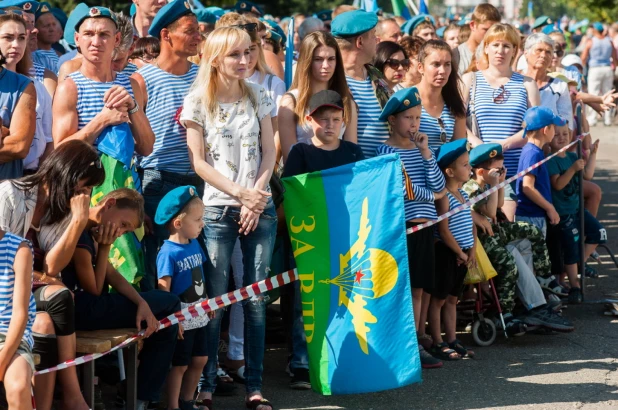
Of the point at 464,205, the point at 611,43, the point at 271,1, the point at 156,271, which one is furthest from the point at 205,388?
the point at 271,1

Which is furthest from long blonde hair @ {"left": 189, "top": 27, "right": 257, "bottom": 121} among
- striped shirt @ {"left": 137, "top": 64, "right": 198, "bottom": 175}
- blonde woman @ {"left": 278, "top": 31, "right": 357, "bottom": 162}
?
blonde woman @ {"left": 278, "top": 31, "right": 357, "bottom": 162}

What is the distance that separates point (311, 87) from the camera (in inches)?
260

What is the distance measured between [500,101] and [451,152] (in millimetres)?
1640

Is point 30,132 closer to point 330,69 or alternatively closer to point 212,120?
point 212,120

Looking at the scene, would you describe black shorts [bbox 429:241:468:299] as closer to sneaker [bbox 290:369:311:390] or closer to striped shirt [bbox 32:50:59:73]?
sneaker [bbox 290:369:311:390]

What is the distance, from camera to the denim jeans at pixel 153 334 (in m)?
5.38

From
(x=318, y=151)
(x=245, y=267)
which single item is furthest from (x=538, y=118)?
(x=245, y=267)

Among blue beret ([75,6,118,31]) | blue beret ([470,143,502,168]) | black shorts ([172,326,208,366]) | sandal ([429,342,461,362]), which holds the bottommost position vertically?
sandal ([429,342,461,362])

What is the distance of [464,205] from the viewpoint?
7.18 meters

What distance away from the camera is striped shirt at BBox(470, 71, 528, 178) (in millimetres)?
8523

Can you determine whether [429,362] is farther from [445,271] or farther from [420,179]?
[420,179]

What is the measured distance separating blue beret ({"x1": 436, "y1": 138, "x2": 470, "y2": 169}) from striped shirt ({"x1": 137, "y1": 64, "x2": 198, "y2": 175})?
183cm

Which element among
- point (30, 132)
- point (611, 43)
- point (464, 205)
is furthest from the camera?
point (611, 43)

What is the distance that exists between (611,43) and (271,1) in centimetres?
1529
